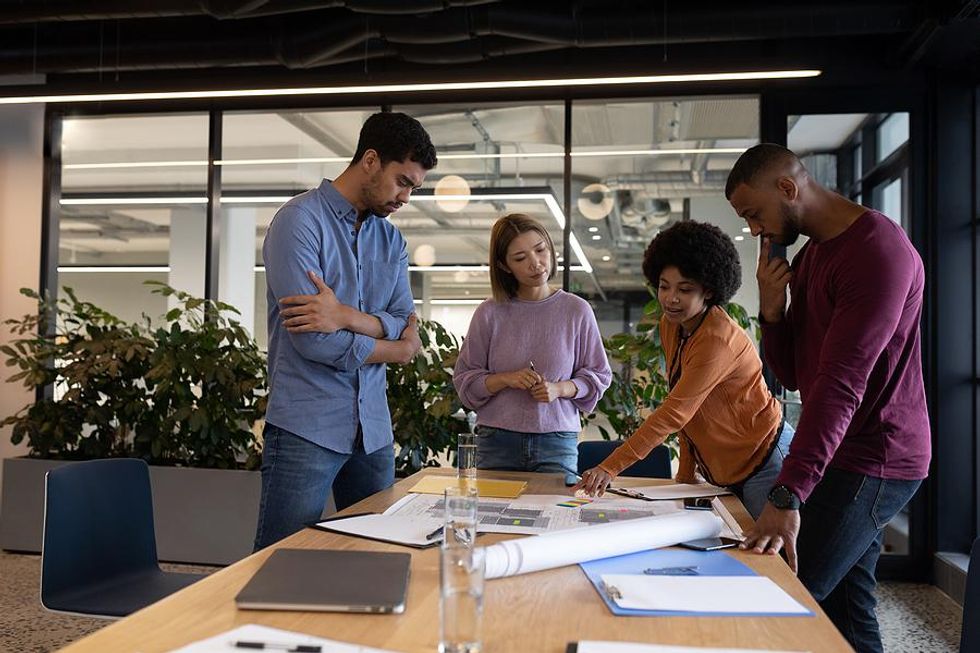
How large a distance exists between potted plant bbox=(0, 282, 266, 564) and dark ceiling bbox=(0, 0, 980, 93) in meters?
1.46

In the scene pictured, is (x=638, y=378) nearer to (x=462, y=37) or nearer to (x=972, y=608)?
(x=462, y=37)

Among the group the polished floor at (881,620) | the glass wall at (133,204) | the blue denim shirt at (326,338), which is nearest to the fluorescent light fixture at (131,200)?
the glass wall at (133,204)

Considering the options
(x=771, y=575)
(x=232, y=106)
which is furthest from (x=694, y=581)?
(x=232, y=106)

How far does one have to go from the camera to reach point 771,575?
1.49 meters

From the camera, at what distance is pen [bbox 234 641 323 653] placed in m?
→ 1.09

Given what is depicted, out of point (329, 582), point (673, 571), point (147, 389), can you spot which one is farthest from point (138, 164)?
point (673, 571)

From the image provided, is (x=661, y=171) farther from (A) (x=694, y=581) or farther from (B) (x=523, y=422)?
(A) (x=694, y=581)

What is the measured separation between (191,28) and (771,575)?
5001 millimetres

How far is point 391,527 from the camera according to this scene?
5.90 ft

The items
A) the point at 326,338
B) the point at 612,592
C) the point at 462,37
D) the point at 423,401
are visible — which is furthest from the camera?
the point at 423,401

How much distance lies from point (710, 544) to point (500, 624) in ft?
2.02

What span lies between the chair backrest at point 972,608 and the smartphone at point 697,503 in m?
0.57

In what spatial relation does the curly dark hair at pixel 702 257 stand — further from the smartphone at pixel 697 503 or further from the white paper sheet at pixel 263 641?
the white paper sheet at pixel 263 641

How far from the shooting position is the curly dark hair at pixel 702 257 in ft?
7.66
